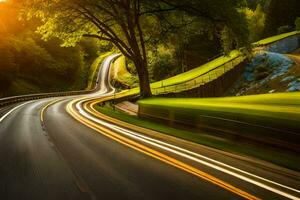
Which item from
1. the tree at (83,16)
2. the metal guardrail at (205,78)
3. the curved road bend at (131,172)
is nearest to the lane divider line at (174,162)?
the curved road bend at (131,172)

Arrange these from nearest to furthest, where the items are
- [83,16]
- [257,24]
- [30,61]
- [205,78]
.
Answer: [83,16]
[205,78]
[30,61]
[257,24]

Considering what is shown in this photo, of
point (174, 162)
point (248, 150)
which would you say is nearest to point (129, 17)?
point (248, 150)

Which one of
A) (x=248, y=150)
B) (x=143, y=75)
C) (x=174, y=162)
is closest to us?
(x=174, y=162)

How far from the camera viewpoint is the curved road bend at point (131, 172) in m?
8.30

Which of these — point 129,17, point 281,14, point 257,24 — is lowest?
point 129,17

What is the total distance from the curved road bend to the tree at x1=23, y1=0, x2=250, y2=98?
1493cm

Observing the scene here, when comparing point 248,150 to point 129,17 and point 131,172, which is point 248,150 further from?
point 129,17

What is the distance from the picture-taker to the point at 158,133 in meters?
18.6

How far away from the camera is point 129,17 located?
30.4 m

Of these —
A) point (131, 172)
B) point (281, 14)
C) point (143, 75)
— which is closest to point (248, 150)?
point (131, 172)

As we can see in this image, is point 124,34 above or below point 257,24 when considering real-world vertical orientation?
below

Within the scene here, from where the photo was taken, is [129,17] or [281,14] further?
[281,14]

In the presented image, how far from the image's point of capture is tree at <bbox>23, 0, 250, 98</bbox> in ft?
93.7

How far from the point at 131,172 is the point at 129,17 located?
71.4 ft
